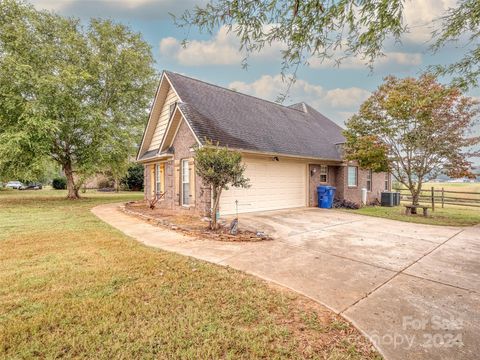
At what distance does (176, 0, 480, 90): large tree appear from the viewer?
329cm

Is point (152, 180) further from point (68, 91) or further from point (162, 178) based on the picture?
point (68, 91)

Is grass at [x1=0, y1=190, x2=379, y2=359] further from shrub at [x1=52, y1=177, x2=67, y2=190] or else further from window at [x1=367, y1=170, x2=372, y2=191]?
shrub at [x1=52, y1=177, x2=67, y2=190]

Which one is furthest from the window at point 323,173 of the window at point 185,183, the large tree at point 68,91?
the large tree at point 68,91

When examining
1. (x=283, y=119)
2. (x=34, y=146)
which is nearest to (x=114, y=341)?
(x=283, y=119)

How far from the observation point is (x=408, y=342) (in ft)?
8.28

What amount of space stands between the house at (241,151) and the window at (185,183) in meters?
0.04

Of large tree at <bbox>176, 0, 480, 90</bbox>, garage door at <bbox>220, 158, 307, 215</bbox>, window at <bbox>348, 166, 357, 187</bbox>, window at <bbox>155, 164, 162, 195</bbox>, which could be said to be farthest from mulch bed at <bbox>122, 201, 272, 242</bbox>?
window at <bbox>348, 166, 357, 187</bbox>

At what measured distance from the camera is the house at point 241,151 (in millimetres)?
10164

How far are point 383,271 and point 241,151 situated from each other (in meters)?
6.41

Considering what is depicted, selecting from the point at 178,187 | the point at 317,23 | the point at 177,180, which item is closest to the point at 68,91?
the point at 177,180

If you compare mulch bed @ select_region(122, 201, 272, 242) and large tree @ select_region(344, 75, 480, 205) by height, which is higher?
large tree @ select_region(344, 75, 480, 205)

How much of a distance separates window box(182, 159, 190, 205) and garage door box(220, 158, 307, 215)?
69.9 inches

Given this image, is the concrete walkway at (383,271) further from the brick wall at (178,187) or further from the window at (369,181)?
the window at (369,181)

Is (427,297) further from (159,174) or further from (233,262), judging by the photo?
(159,174)
